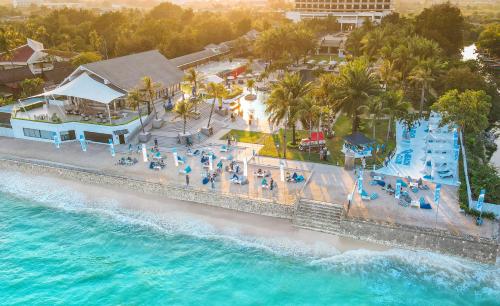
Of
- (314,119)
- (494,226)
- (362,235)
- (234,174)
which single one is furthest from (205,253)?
(494,226)

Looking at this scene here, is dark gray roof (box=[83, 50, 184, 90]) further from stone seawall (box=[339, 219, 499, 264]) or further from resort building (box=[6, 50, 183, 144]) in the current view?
stone seawall (box=[339, 219, 499, 264])

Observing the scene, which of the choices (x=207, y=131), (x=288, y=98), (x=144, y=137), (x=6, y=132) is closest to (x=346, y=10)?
(x=207, y=131)

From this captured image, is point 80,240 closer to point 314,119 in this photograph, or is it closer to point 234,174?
point 234,174

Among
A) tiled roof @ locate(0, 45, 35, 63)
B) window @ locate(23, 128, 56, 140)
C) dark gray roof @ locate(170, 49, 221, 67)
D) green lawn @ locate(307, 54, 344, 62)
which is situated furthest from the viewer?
green lawn @ locate(307, 54, 344, 62)

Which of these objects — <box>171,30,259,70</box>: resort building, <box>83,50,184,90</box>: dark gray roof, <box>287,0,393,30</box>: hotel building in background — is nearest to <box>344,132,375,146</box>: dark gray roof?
<box>83,50,184,90</box>: dark gray roof

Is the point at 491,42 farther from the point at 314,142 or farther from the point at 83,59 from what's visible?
the point at 83,59

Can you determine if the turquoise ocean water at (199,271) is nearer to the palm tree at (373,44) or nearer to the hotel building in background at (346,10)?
the palm tree at (373,44)
